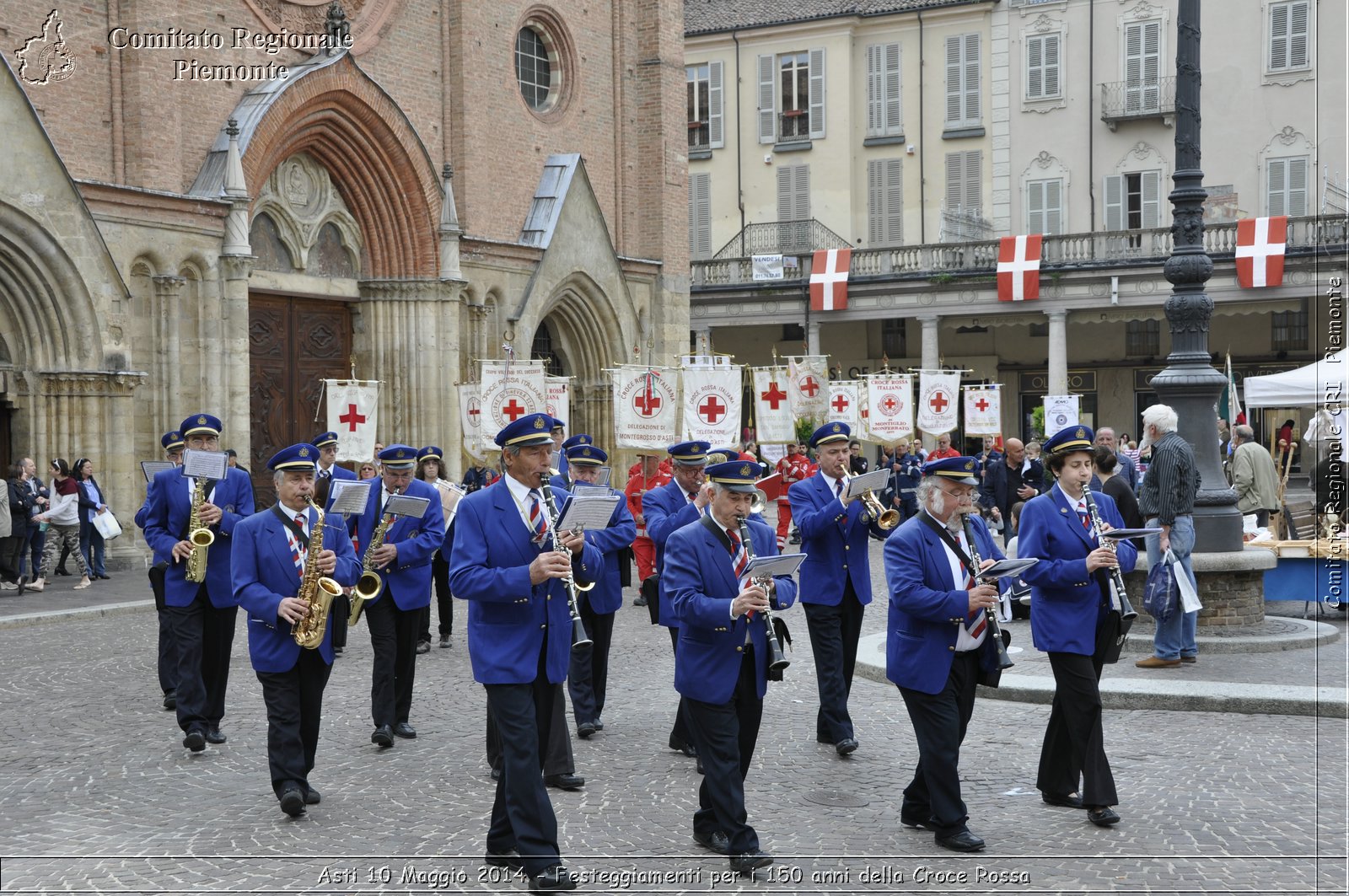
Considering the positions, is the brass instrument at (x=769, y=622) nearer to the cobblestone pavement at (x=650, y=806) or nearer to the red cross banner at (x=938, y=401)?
the cobblestone pavement at (x=650, y=806)

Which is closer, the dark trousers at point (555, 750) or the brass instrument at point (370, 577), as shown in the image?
the dark trousers at point (555, 750)

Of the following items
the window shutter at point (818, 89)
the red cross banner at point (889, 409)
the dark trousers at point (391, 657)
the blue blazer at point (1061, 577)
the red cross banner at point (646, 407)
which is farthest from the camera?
the window shutter at point (818, 89)

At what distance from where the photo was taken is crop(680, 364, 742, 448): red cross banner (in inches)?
798

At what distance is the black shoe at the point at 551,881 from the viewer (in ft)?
19.8

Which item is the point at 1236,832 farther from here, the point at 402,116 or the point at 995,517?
the point at 402,116

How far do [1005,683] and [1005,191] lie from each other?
115 ft

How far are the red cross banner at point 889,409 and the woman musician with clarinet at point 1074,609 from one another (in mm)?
17807

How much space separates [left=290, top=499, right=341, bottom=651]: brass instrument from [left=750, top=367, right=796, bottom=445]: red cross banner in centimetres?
1547

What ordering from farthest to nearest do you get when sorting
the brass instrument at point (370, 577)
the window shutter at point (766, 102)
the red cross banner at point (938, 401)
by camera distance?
the window shutter at point (766, 102)
the red cross banner at point (938, 401)
the brass instrument at point (370, 577)

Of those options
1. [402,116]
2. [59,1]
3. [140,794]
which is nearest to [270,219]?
[402,116]

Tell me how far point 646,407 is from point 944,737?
14106 mm

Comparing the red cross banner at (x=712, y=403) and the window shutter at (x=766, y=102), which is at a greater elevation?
the window shutter at (x=766, y=102)

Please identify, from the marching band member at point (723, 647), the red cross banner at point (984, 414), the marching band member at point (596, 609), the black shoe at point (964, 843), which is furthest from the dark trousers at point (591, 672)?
the red cross banner at point (984, 414)
